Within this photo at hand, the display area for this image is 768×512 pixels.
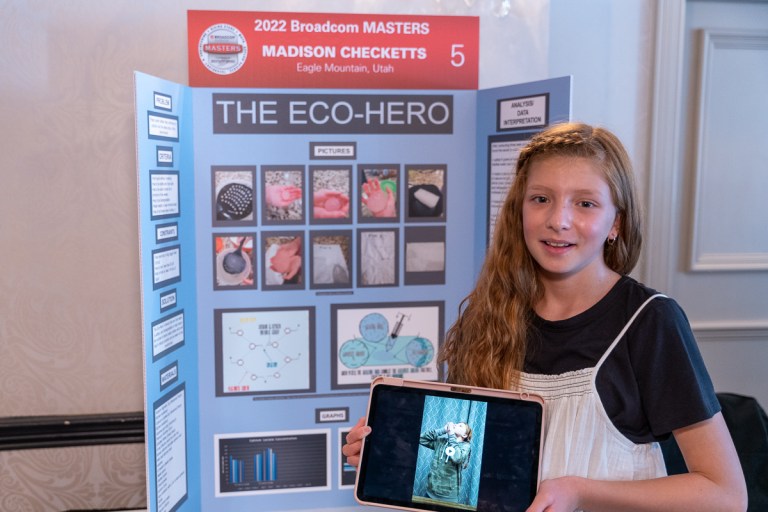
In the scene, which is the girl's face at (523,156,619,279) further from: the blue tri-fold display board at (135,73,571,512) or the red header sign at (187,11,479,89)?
the red header sign at (187,11,479,89)

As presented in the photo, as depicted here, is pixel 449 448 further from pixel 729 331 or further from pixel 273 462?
pixel 729 331

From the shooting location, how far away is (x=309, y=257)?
255 cm

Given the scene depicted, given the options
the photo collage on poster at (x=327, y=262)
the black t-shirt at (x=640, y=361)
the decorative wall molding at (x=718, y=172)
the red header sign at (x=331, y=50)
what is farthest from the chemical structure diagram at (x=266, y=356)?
the decorative wall molding at (x=718, y=172)

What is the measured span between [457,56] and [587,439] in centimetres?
161

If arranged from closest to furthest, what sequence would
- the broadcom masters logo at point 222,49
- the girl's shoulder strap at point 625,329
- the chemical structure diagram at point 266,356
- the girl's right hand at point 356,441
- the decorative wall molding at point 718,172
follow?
1. the girl's shoulder strap at point 625,329
2. the girl's right hand at point 356,441
3. the broadcom masters logo at point 222,49
4. the chemical structure diagram at point 266,356
5. the decorative wall molding at point 718,172

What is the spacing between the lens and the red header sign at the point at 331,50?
2.43 metres

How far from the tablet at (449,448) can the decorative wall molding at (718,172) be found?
7.18 feet

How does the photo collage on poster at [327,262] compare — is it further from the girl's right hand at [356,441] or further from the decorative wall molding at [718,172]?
the decorative wall molding at [718,172]

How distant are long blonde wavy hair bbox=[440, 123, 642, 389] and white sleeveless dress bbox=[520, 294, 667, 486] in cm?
12

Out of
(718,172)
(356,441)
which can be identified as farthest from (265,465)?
(718,172)

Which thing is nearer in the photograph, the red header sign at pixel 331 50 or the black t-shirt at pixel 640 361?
the black t-shirt at pixel 640 361

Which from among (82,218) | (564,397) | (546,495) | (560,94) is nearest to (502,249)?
(564,397)

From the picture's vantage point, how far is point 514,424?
1386mm

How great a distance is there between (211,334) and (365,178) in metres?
0.79
